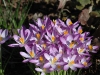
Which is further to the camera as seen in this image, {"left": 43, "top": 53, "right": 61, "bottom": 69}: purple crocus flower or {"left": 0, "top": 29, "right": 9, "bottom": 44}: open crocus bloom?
{"left": 0, "top": 29, "right": 9, "bottom": 44}: open crocus bloom

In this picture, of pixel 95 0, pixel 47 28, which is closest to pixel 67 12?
pixel 95 0

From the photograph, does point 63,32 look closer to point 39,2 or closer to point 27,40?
point 27,40

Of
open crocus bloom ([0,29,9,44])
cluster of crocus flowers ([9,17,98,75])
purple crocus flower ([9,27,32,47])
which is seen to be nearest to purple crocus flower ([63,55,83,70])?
cluster of crocus flowers ([9,17,98,75])

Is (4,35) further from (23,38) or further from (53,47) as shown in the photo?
(53,47)

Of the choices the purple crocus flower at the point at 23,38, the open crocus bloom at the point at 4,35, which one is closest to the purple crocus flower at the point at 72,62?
the purple crocus flower at the point at 23,38

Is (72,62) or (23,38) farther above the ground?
(23,38)

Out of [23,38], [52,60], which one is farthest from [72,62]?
[23,38]

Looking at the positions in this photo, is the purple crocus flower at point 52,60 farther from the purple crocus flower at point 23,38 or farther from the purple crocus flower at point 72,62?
the purple crocus flower at point 23,38

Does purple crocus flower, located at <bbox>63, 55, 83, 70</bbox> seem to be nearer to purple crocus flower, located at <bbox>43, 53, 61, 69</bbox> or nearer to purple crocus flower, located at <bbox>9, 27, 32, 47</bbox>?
purple crocus flower, located at <bbox>43, 53, 61, 69</bbox>
